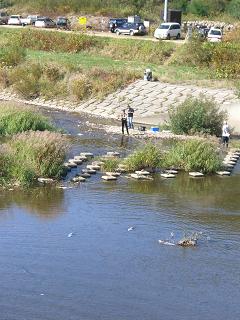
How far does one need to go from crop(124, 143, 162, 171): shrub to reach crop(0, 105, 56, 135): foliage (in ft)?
23.0

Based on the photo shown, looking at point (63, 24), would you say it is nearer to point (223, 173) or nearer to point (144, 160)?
point (144, 160)

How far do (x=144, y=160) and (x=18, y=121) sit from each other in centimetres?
840

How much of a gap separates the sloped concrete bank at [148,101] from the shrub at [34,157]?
1619 centimetres

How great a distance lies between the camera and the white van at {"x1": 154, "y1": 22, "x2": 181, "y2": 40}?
72375 millimetres

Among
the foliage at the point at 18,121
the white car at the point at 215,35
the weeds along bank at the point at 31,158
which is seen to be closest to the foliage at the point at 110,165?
the weeds along bank at the point at 31,158

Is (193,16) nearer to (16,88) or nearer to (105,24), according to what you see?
(105,24)

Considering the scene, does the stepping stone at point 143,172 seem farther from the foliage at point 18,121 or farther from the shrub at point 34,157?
the foliage at point 18,121

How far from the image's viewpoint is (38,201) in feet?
98.8

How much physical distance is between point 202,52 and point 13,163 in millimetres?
34155

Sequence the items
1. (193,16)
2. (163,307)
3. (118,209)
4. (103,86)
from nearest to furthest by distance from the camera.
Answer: (163,307) → (118,209) → (103,86) → (193,16)

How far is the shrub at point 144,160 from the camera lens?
1387 inches

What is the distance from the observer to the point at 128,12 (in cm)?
9550

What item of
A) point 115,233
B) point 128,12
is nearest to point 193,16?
point 128,12

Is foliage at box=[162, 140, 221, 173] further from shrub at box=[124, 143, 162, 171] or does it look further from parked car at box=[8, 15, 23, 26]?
parked car at box=[8, 15, 23, 26]
